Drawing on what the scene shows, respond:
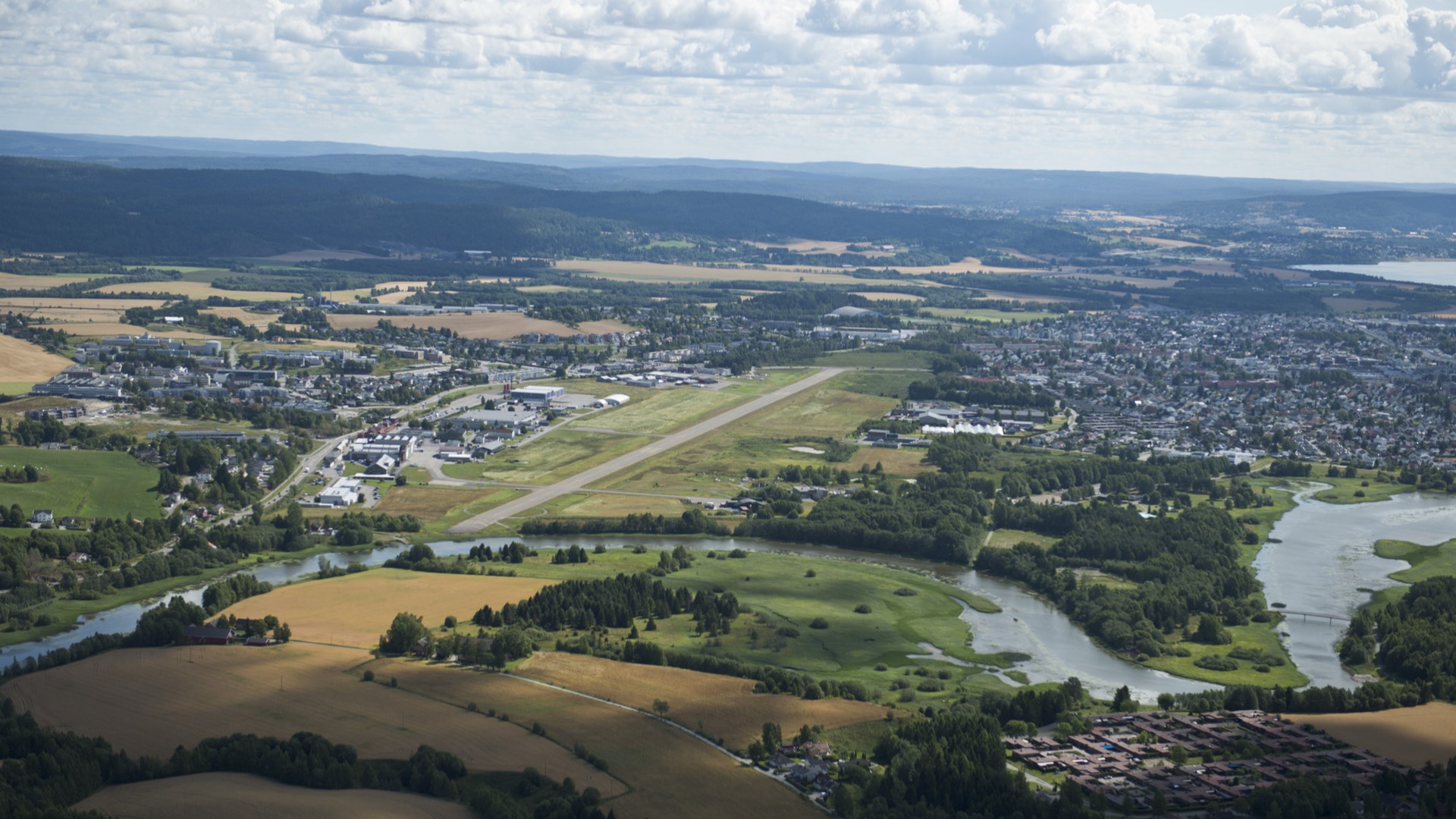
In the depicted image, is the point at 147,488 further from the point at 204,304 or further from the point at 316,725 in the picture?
the point at 204,304

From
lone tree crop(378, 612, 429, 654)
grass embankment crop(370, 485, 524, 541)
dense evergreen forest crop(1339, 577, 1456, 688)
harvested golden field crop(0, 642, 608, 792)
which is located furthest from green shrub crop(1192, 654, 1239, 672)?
grass embankment crop(370, 485, 524, 541)

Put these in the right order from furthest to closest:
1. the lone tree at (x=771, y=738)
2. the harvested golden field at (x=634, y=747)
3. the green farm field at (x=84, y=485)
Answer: the green farm field at (x=84, y=485), the lone tree at (x=771, y=738), the harvested golden field at (x=634, y=747)

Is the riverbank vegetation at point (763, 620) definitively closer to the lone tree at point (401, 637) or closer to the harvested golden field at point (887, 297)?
the lone tree at point (401, 637)

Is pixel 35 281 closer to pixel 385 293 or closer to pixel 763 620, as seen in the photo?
pixel 385 293

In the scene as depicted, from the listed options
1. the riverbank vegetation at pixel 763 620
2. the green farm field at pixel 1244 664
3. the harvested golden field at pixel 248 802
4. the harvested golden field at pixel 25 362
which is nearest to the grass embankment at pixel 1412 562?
the green farm field at pixel 1244 664

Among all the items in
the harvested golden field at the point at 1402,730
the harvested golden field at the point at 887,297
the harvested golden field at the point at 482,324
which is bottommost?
the harvested golden field at the point at 482,324

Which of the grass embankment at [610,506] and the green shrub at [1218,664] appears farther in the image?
the grass embankment at [610,506]

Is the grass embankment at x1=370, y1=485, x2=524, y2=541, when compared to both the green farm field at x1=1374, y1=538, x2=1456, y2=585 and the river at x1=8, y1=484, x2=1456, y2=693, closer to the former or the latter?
the river at x1=8, y1=484, x2=1456, y2=693
